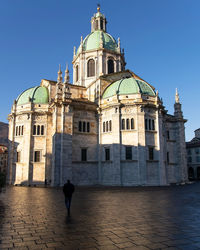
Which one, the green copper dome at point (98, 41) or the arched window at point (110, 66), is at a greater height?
the green copper dome at point (98, 41)

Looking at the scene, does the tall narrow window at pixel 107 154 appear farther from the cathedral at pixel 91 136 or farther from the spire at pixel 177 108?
the spire at pixel 177 108

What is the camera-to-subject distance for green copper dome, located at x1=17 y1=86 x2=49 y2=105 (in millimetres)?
37750

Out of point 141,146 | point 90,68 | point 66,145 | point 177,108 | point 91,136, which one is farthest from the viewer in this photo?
point 90,68

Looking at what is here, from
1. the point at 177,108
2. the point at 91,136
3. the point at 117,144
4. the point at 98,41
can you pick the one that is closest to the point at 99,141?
the point at 91,136

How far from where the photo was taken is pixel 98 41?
45062 millimetres

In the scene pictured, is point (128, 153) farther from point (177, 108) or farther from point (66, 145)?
point (177, 108)

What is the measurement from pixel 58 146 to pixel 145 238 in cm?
2505

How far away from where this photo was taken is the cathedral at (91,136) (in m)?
32.1

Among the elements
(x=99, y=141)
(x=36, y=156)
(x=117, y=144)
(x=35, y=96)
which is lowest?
(x=36, y=156)

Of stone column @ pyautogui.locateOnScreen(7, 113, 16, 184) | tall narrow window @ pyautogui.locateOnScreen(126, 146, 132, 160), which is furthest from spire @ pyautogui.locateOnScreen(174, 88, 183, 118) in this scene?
stone column @ pyautogui.locateOnScreen(7, 113, 16, 184)

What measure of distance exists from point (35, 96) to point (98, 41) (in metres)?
17.8

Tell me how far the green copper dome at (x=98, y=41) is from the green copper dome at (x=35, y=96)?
13582mm

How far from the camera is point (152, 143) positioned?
111ft

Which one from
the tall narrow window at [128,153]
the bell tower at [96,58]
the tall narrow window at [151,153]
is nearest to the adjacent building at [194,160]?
the bell tower at [96,58]
